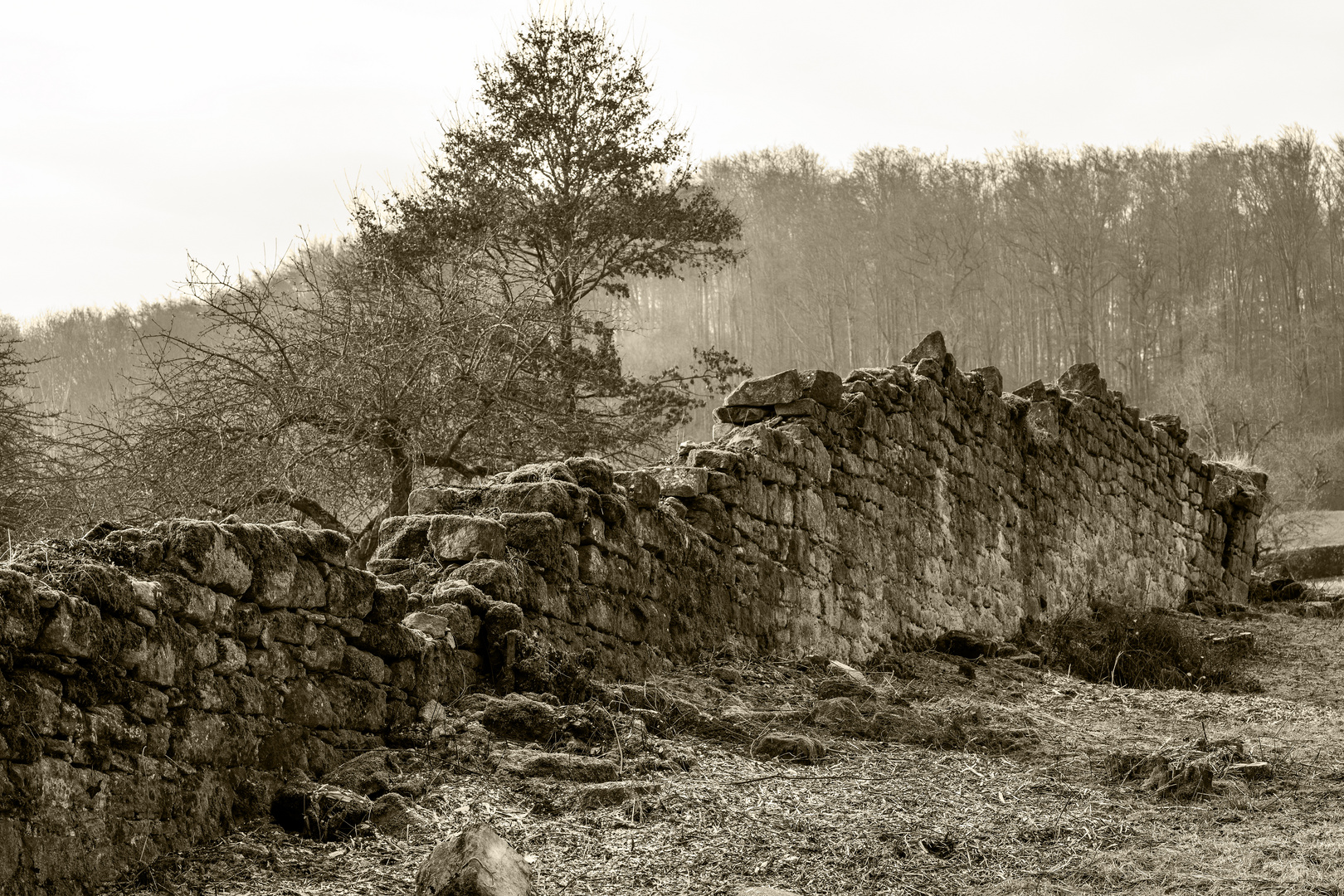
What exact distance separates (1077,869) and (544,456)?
9.01m

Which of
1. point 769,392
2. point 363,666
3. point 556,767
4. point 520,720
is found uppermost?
point 769,392

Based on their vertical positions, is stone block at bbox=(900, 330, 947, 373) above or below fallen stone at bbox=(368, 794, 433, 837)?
above

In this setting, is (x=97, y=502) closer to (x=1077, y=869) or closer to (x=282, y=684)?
(x=282, y=684)

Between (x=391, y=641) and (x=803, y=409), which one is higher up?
(x=803, y=409)

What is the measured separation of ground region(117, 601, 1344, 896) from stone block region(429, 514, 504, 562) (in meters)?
0.96

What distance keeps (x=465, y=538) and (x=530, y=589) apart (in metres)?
0.39

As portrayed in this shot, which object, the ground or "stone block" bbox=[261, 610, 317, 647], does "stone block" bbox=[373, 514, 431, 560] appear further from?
"stone block" bbox=[261, 610, 317, 647]

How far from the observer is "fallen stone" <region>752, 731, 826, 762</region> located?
5.09m

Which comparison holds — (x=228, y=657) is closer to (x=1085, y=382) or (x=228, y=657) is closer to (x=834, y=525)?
(x=834, y=525)

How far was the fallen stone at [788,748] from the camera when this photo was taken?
16.7 ft

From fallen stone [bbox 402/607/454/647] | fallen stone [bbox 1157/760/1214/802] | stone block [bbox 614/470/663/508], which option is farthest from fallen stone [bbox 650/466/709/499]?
fallen stone [bbox 1157/760/1214/802]

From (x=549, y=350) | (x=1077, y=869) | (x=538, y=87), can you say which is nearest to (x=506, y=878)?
(x=1077, y=869)

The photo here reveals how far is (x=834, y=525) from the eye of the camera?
8.08 metres

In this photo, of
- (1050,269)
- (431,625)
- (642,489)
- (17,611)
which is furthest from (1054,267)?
(17,611)
